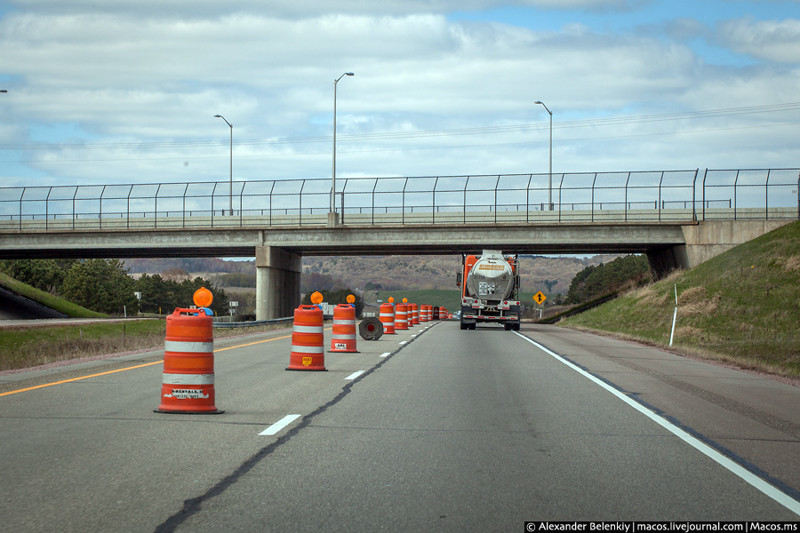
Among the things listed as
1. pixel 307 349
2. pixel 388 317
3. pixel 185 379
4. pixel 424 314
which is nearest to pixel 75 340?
pixel 388 317

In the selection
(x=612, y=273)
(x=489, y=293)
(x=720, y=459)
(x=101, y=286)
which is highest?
(x=612, y=273)

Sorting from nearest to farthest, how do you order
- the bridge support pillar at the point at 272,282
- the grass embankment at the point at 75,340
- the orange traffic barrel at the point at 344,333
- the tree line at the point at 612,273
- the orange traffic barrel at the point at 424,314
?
1. the orange traffic barrel at the point at 344,333
2. the grass embankment at the point at 75,340
3. the bridge support pillar at the point at 272,282
4. the orange traffic barrel at the point at 424,314
5. the tree line at the point at 612,273

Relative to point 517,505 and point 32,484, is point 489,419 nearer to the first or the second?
point 517,505

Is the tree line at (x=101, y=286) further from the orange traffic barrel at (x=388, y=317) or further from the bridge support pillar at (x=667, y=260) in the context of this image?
the orange traffic barrel at (x=388, y=317)

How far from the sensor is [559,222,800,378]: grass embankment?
2530 centimetres

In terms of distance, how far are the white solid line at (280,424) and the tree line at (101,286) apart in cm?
6605

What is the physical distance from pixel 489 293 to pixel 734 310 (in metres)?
11.8

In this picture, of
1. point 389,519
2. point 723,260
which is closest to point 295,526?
point 389,519

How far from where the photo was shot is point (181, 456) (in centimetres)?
782

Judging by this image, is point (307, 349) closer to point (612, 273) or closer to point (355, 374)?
point (355, 374)

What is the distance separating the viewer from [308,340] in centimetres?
1636

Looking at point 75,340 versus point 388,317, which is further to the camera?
point 388,317

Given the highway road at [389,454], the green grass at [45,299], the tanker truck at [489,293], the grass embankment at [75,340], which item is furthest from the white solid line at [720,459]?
the green grass at [45,299]

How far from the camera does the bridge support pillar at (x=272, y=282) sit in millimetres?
58781
